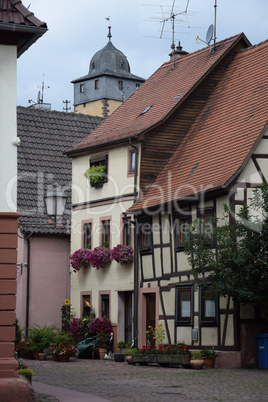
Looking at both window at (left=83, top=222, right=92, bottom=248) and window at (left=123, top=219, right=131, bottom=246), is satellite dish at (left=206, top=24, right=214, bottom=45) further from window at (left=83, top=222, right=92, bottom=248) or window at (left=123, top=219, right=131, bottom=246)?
window at (left=83, top=222, right=92, bottom=248)

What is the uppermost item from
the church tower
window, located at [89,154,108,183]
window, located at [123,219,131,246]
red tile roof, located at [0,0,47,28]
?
the church tower

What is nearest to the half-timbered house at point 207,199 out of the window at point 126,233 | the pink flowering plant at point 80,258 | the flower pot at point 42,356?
the window at point 126,233

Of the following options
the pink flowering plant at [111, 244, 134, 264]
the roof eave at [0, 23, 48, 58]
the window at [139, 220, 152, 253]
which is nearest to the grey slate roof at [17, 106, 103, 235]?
the pink flowering plant at [111, 244, 134, 264]

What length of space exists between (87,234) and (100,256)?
7.70ft

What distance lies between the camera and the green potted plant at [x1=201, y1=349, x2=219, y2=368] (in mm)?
24219

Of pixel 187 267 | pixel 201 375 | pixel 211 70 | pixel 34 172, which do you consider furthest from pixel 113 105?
pixel 201 375

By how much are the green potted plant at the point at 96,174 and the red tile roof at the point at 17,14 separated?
17213mm

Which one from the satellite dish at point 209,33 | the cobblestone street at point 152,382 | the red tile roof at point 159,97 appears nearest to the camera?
the cobblestone street at point 152,382

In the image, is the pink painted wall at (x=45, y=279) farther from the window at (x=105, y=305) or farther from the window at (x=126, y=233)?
the window at (x=126, y=233)

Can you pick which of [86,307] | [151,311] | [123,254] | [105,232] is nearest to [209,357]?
[151,311]

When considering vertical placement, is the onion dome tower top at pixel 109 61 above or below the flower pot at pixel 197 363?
above

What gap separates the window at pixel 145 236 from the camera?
2939 centimetres

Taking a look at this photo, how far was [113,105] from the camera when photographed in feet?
279

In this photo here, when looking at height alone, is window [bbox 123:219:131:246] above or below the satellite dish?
below
